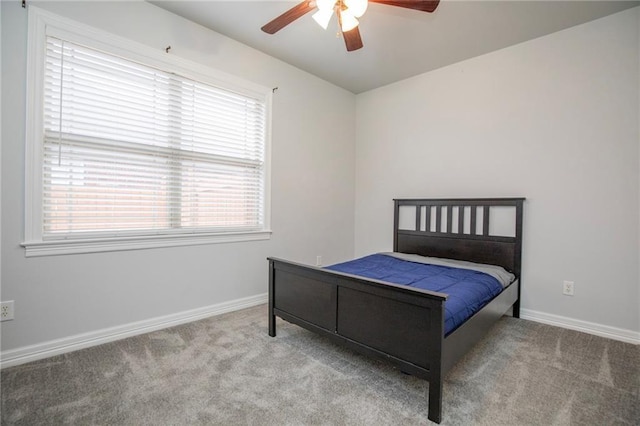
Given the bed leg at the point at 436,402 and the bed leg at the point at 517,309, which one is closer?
the bed leg at the point at 436,402

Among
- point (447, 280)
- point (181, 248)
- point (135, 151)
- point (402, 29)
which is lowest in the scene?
point (447, 280)

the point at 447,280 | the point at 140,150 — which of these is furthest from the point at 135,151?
the point at 447,280

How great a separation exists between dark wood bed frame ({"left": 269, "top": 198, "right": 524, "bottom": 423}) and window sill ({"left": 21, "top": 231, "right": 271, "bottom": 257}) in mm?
740

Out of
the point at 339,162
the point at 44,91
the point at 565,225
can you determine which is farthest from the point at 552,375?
the point at 44,91

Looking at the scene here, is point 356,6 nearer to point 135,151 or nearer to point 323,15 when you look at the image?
point 323,15

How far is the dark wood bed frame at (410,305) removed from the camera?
4.91 ft

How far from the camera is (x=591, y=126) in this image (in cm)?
250

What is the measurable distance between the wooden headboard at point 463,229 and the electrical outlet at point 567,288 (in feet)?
1.14

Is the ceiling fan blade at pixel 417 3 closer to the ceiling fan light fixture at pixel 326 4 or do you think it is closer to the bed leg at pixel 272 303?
the ceiling fan light fixture at pixel 326 4

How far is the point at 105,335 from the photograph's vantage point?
7.22ft

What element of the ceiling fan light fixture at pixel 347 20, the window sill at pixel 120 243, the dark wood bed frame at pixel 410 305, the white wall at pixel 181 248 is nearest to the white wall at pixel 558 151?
the dark wood bed frame at pixel 410 305

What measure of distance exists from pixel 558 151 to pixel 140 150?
3539 mm

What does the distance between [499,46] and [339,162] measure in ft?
6.75

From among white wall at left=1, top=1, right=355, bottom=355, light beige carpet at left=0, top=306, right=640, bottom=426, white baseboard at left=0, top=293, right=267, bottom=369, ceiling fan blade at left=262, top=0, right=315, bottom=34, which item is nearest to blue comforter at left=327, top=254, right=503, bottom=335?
light beige carpet at left=0, top=306, right=640, bottom=426
